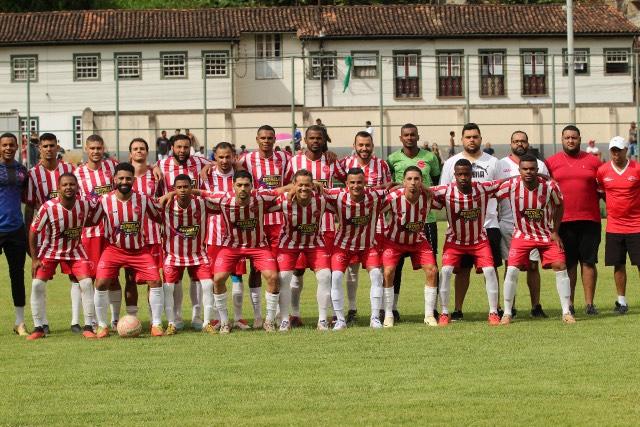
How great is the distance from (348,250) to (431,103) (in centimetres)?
3257

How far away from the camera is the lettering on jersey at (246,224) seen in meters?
15.4

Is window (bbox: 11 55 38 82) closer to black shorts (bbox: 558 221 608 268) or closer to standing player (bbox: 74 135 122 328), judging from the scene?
standing player (bbox: 74 135 122 328)

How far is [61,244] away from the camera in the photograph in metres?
15.6

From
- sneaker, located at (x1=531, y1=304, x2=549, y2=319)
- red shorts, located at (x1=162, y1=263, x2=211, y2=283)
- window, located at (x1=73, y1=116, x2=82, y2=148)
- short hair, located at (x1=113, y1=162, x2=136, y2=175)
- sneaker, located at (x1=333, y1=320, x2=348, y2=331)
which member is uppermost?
window, located at (x1=73, y1=116, x2=82, y2=148)

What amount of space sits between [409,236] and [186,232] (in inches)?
104

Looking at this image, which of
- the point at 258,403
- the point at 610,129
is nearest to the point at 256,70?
the point at 610,129

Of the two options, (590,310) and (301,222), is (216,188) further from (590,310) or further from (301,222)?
(590,310)

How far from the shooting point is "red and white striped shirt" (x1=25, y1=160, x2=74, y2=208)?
16.1m

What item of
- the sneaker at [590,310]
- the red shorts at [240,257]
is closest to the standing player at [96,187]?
the red shorts at [240,257]

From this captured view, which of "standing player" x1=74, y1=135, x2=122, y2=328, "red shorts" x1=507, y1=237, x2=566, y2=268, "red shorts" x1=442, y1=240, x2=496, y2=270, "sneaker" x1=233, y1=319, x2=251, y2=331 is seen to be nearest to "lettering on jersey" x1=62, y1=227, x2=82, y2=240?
"standing player" x1=74, y1=135, x2=122, y2=328

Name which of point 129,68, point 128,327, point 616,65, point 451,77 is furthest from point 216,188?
point 616,65

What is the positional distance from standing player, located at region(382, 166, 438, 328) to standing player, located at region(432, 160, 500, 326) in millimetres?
181

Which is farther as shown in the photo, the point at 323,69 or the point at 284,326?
the point at 323,69

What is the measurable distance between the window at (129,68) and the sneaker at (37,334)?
19.9 metres
